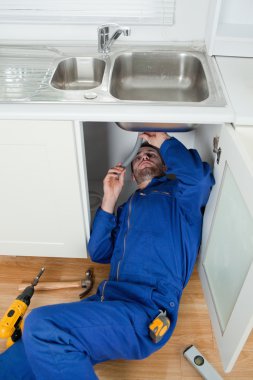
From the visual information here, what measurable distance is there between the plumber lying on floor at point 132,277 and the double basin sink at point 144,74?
29 cm

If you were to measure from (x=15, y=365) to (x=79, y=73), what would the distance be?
1.25 meters

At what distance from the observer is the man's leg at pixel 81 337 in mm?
1040

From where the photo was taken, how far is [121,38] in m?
1.50

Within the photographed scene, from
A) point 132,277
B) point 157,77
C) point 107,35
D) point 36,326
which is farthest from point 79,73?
point 36,326

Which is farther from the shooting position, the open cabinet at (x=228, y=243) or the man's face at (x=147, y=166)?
the man's face at (x=147, y=166)

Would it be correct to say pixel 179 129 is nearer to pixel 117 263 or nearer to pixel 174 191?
pixel 174 191

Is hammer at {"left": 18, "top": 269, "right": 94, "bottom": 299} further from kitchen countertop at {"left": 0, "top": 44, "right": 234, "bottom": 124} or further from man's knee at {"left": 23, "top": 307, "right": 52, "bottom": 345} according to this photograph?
kitchen countertop at {"left": 0, "top": 44, "right": 234, "bottom": 124}

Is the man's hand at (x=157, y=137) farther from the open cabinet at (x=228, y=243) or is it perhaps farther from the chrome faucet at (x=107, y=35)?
the chrome faucet at (x=107, y=35)

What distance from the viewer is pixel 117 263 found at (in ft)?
4.40

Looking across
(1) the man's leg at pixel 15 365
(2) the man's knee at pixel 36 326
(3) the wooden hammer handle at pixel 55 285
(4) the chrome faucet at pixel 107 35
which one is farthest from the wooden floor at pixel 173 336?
(4) the chrome faucet at pixel 107 35

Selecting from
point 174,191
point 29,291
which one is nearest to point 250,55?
point 174,191

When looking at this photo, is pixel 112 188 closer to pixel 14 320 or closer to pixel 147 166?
pixel 147 166

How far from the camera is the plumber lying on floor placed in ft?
3.48

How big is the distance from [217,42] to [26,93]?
841mm
